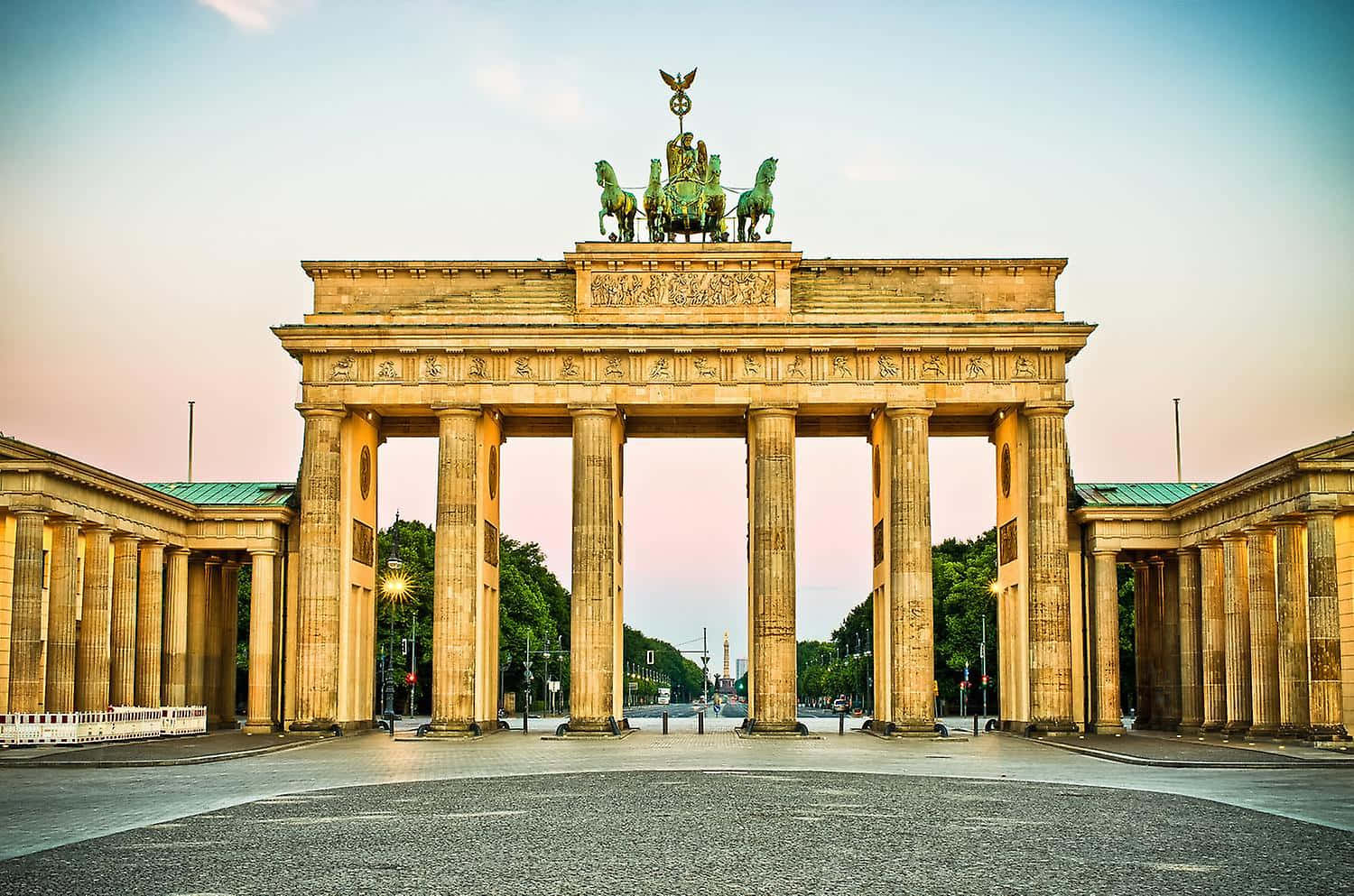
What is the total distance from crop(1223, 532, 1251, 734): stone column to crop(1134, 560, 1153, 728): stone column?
10.3 metres

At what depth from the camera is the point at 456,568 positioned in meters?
53.8

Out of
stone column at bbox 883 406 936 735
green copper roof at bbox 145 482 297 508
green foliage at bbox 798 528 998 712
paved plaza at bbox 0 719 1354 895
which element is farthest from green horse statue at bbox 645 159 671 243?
green foliage at bbox 798 528 998 712

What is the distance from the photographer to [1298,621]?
44.2 metres

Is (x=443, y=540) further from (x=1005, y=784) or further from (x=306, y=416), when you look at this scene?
(x=1005, y=784)

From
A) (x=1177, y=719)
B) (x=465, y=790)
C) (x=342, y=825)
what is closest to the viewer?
(x=342, y=825)

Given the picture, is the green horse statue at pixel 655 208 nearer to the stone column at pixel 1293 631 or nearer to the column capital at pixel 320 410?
the column capital at pixel 320 410

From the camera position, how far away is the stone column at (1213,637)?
5125cm

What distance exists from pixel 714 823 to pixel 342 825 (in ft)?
17.2

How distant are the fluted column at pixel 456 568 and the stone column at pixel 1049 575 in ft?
66.0

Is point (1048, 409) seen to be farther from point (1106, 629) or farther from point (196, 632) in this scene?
point (196, 632)

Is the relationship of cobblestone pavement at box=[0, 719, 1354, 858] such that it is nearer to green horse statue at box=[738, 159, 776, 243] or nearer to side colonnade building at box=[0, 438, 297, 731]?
side colonnade building at box=[0, 438, 297, 731]

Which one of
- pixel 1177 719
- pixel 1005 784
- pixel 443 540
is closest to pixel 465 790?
pixel 1005 784

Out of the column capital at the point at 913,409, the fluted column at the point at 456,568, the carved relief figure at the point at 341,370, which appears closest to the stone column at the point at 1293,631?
the column capital at the point at 913,409

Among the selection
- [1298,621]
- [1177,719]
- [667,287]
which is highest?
[667,287]
